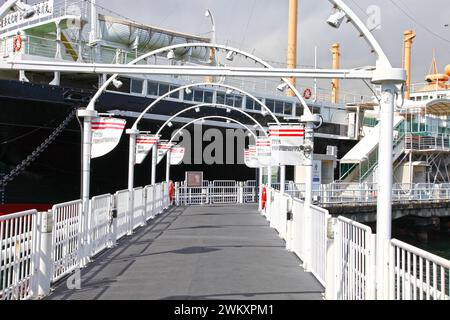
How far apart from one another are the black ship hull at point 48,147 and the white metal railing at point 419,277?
1821 centimetres

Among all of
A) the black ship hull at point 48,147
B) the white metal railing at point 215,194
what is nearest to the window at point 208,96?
the white metal railing at point 215,194

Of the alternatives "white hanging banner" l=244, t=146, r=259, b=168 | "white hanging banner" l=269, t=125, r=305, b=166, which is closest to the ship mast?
"white hanging banner" l=244, t=146, r=259, b=168

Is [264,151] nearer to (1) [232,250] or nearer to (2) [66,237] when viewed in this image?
(1) [232,250]

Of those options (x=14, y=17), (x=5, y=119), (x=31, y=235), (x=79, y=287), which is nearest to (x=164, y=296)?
(x=79, y=287)

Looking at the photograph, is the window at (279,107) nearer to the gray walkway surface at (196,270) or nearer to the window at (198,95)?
the window at (198,95)

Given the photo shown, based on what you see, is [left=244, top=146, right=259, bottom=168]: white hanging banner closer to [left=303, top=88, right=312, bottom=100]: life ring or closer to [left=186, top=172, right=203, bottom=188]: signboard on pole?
[left=186, top=172, right=203, bottom=188]: signboard on pole

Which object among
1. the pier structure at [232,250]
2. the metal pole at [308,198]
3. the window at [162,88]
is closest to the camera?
the pier structure at [232,250]

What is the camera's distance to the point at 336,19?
6.28 m

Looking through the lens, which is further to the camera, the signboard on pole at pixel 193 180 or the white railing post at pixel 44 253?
the signboard on pole at pixel 193 180

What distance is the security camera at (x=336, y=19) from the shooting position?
6246mm

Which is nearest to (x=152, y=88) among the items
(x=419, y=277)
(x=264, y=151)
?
(x=264, y=151)

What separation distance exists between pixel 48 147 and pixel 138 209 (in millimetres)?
10379
